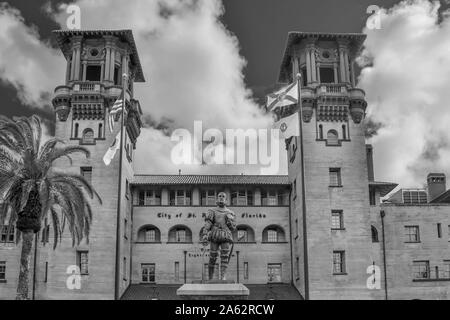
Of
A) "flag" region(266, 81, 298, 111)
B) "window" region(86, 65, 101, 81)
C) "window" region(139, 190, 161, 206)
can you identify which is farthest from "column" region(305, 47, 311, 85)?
"window" region(86, 65, 101, 81)

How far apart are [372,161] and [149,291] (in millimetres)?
27243

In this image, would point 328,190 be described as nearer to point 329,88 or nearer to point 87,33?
point 329,88

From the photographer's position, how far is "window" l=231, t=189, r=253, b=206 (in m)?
61.1

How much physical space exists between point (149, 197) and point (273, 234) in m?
13.1

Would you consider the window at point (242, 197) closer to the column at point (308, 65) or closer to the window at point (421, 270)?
the column at point (308, 65)

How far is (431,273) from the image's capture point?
56.2 meters

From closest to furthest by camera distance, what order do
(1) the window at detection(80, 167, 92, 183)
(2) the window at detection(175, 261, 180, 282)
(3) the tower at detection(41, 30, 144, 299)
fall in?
(3) the tower at detection(41, 30, 144, 299) → (1) the window at detection(80, 167, 92, 183) → (2) the window at detection(175, 261, 180, 282)

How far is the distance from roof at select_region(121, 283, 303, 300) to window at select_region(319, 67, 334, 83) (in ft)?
68.8

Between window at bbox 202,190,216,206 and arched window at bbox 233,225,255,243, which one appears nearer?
arched window at bbox 233,225,255,243

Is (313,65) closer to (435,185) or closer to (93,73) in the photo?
(93,73)

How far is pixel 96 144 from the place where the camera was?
55.7m

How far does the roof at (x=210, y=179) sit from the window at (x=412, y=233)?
41.0 feet

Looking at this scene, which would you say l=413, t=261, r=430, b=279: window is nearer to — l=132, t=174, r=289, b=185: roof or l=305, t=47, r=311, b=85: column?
l=132, t=174, r=289, b=185: roof
